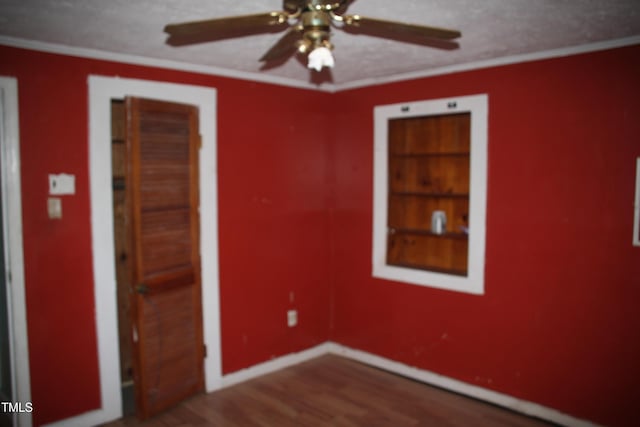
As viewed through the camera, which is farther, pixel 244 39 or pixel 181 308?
pixel 181 308

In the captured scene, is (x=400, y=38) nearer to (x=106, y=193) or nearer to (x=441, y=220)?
(x=441, y=220)

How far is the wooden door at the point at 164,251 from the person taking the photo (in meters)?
3.04

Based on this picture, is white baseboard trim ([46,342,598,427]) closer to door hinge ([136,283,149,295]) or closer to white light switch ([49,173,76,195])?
door hinge ([136,283,149,295])

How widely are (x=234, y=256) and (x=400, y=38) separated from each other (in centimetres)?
204

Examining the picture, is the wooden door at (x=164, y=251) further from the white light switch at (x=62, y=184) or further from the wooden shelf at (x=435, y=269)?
the wooden shelf at (x=435, y=269)

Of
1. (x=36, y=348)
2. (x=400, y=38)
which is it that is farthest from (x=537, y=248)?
(x=36, y=348)

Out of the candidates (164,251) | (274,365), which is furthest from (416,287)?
(164,251)

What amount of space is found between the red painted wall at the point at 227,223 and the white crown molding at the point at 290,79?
5cm

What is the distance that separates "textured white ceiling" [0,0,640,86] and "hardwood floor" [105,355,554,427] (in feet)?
8.06

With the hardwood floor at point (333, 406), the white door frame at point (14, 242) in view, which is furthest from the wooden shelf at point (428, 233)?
the white door frame at point (14, 242)

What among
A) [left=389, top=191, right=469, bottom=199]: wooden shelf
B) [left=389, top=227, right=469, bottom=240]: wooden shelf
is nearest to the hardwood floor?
[left=389, top=227, right=469, bottom=240]: wooden shelf

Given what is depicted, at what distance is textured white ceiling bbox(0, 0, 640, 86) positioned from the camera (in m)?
2.15

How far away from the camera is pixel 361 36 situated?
2.67m

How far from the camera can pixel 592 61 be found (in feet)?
9.45
